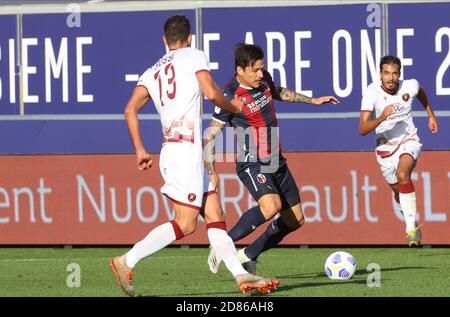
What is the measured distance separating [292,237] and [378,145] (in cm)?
212

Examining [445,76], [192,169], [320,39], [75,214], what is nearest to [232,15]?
[320,39]

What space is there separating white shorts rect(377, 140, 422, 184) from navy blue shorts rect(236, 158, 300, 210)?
3224 millimetres

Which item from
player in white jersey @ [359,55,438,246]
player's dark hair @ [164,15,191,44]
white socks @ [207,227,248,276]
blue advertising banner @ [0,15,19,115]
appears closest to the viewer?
player's dark hair @ [164,15,191,44]

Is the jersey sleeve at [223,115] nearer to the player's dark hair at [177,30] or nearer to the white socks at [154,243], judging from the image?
the player's dark hair at [177,30]

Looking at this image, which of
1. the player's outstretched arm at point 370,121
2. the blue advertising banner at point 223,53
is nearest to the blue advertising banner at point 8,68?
the blue advertising banner at point 223,53

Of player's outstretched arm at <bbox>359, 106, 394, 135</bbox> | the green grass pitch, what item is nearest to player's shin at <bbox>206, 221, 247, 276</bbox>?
the green grass pitch

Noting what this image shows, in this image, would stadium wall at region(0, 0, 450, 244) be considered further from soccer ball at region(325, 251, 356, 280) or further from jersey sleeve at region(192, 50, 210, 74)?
jersey sleeve at region(192, 50, 210, 74)

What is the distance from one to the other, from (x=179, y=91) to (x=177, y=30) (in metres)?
0.49

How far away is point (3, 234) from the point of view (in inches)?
760

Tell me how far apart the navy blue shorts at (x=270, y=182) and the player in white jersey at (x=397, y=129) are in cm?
288

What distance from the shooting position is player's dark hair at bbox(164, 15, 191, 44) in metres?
11.8

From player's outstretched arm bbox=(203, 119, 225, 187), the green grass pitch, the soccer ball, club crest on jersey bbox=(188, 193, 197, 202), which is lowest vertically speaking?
the green grass pitch

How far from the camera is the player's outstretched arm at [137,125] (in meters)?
11.5

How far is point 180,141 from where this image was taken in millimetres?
11945
